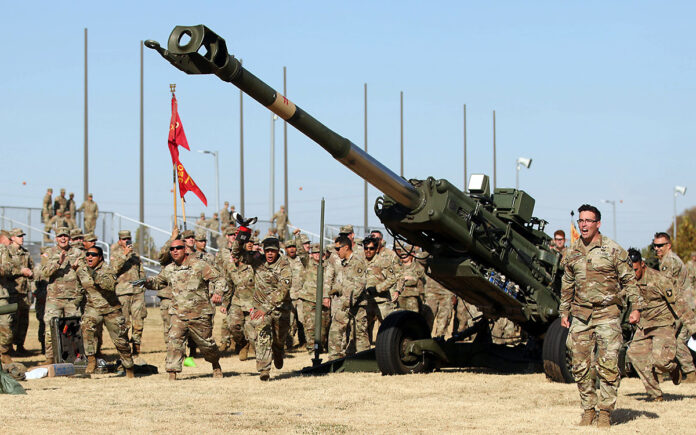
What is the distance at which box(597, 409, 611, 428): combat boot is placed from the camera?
383 inches

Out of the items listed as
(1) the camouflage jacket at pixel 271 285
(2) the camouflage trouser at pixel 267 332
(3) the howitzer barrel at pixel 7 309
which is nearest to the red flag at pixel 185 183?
(1) the camouflage jacket at pixel 271 285

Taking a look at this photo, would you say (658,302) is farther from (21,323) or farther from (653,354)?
(21,323)

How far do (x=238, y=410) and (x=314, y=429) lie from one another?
163 cm

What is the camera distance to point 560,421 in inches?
400

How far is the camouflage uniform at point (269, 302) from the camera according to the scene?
1386 cm

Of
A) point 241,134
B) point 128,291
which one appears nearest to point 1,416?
point 128,291

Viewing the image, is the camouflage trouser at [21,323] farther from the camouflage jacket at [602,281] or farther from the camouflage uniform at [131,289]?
the camouflage jacket at [602,281]

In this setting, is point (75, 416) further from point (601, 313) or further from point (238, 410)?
point (601, 313)

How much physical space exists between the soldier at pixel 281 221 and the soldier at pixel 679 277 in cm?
2332

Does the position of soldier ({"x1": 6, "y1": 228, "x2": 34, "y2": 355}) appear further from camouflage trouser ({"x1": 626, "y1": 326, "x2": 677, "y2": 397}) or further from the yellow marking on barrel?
camouflage trouser ({"x1": 626, "y1": 326, "x2": 677, "y2": 397})

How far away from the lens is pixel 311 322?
18984 millimetres

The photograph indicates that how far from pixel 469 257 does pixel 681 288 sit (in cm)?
274

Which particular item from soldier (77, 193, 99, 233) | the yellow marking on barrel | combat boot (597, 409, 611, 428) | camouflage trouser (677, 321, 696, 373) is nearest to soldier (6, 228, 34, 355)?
the yellow marking on barrel

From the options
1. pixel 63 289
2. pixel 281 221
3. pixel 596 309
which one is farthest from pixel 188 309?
pixel 281 221
